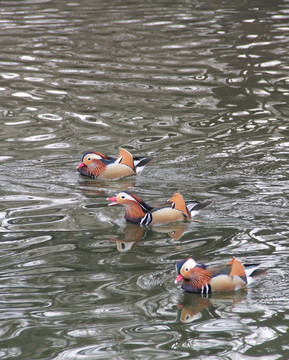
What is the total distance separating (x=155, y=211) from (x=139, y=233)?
0.30m

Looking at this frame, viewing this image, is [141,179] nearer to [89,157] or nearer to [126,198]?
[89,157]

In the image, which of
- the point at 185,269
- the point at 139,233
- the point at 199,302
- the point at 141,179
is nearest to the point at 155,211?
the point at 139,233

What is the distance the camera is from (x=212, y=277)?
20.2ft

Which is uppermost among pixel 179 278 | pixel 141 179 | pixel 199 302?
pixel 179 278

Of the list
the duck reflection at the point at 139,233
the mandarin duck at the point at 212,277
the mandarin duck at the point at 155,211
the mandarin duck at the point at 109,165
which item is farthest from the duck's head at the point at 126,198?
the mandarin duck at the point at 212,277

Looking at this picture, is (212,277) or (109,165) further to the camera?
(109,165)

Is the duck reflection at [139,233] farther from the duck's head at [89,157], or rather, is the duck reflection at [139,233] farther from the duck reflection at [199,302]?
the duck's head at [89,157]

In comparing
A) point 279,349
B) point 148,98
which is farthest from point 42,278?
point 148,98

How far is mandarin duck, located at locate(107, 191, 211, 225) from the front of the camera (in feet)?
25.5

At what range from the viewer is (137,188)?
907 centimetres

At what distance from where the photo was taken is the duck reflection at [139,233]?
7355 mm

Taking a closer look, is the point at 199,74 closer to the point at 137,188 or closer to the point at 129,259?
the point at 137,188

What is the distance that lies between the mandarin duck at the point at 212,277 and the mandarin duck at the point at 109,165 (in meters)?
3.27

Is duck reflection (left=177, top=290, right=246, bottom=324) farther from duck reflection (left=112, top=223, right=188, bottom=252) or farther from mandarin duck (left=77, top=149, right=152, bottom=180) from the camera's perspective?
mandarin duck (left=77, top=149, right=152, bottom=180)
